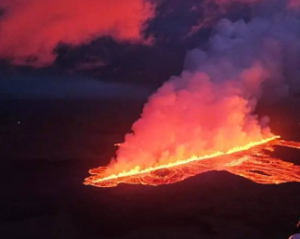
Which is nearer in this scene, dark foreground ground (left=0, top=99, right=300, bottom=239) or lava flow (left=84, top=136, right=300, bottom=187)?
dark foreground ground (left=0, top=99, right=300, bottom=239)

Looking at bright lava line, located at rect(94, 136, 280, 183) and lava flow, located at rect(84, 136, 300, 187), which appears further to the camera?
bright lava line, located at rect(94, 136, 280, 183)

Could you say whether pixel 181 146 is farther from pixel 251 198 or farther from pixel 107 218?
pixel 107 218

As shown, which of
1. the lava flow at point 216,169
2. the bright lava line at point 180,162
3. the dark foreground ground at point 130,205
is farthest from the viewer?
the bright lava line at point 180,162

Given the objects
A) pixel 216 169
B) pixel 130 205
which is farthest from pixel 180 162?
pixel 130 205

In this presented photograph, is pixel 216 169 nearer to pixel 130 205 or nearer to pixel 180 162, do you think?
pixel 180 162

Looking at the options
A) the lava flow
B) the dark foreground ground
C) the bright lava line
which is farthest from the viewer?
the bright lava line

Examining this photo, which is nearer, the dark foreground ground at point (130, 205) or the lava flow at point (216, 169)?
the dark foreground ground at point (130, 205)

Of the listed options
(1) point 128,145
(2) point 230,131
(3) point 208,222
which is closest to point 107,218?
(3) point 208,222

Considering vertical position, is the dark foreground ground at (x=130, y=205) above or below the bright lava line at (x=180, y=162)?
below

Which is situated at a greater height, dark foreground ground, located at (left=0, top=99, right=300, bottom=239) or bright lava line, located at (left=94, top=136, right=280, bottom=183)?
bright lava line, located at (left=94, top=136, right=280, bottom=183)

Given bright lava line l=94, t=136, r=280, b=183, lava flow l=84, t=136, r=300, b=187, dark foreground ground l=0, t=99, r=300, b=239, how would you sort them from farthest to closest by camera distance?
1. bright lava line l=94, t=136, r=280, b=183
2. lava flow l=84, t=136, r=300, b=187
3. dark foreground ground l=0, t=99, r=300, b=239
